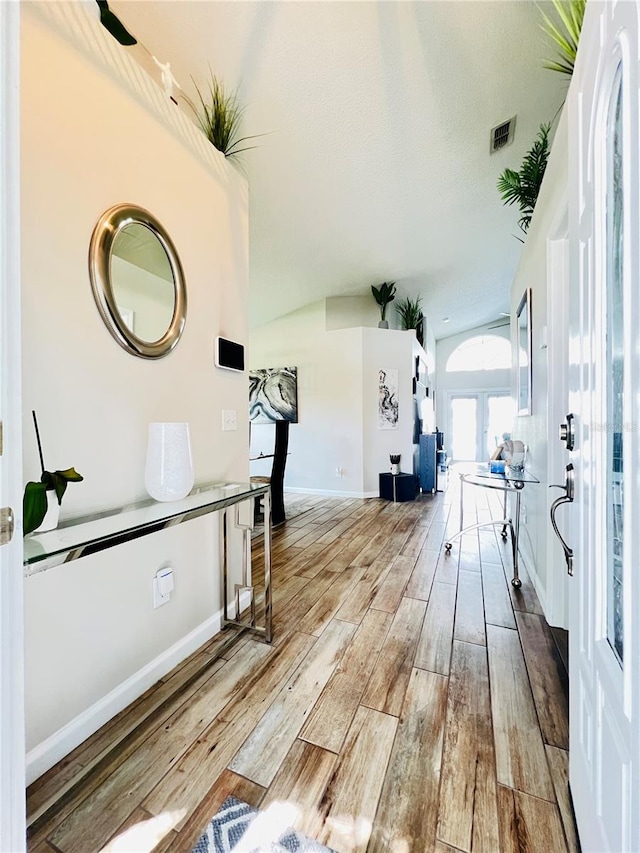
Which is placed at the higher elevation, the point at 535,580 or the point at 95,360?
the point at 95,360

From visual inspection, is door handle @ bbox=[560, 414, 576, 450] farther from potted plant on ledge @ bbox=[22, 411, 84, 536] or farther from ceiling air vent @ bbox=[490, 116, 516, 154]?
ceiling air vent @ bbox=[490, 116, 516, 154]

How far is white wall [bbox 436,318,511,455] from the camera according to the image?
30.8 ft

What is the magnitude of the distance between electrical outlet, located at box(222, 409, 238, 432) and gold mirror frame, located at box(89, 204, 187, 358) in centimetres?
49

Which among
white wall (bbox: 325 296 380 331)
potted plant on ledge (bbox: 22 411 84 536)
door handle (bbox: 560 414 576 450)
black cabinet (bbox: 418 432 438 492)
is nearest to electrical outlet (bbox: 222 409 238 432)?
potted plant on ledge (bbox: 22 411 84 536)

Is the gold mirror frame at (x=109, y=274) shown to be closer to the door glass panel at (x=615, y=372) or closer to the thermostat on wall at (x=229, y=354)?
the thermostat on wall at (x=229, y=354)

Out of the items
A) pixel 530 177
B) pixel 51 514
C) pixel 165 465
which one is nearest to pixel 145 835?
pixel 51 514

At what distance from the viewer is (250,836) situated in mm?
927

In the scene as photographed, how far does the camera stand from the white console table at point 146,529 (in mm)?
914

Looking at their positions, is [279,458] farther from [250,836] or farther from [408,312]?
[408,312]

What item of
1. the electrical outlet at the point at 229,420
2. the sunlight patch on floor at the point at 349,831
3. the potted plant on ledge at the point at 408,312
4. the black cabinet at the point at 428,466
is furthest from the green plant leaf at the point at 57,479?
the potted plant on ledge at the point at 408,312

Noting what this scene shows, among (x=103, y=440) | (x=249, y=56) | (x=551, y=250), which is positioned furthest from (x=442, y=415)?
(x=103, y=440)

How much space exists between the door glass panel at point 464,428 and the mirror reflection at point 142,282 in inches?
376

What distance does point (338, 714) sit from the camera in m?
1.34

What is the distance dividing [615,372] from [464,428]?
387 inches
